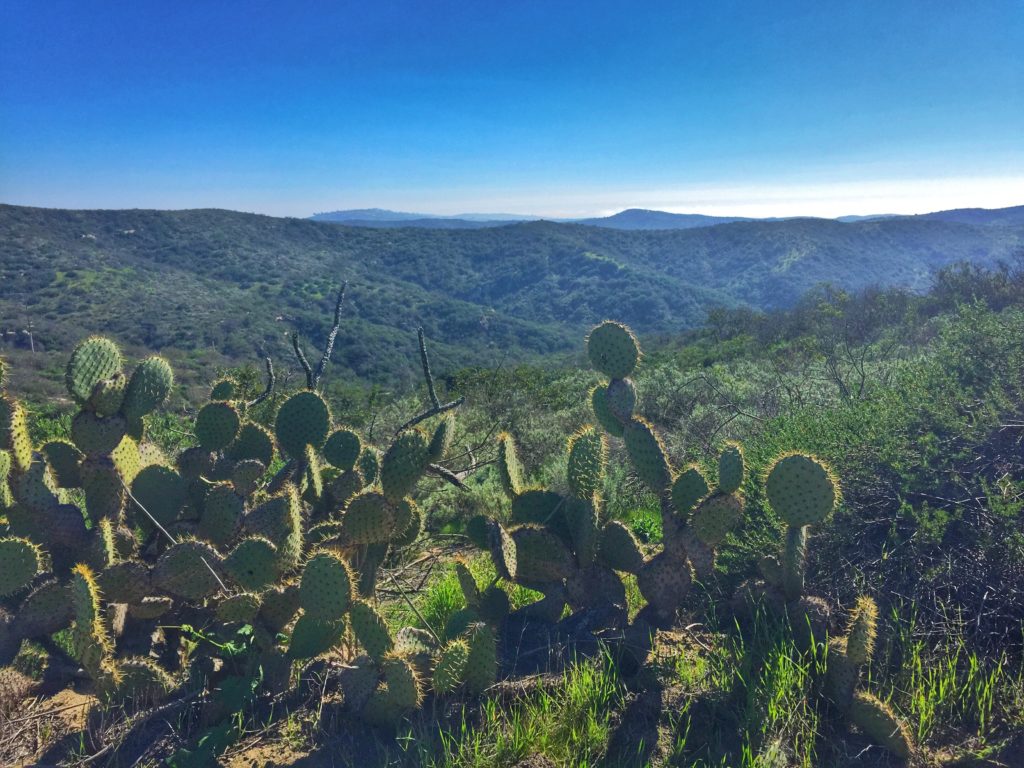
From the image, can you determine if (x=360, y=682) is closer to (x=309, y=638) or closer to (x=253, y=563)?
(x=309, y=638)

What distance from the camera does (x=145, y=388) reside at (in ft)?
9.94

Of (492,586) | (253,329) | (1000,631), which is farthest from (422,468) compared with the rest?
(253,329)

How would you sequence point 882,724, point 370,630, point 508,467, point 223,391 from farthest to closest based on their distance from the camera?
point 223,391 < point 508,467 < point 370,630 < point 882,724

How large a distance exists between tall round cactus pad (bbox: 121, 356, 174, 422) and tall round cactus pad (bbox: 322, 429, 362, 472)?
836mm

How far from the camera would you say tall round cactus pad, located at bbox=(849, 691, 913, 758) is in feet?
7.39

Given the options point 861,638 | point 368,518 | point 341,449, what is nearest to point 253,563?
point 368,518

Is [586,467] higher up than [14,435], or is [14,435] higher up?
[14,435]

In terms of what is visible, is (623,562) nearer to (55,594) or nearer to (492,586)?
(492,586)

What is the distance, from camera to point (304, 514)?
11.3 feet

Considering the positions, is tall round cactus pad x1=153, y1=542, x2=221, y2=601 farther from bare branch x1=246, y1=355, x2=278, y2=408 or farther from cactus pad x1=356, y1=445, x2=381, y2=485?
bare branch x1=246, y1=355, x2=278, y2=408

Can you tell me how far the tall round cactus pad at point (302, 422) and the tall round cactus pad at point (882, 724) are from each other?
2675 millimetres

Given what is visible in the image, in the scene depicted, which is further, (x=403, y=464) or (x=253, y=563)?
(x=403, y=464)

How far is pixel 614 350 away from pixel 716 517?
3.39 feet

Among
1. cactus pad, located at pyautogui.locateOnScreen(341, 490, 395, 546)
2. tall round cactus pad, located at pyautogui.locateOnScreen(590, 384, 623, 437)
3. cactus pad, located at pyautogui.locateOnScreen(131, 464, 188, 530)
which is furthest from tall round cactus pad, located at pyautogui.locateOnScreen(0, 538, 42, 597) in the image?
tall round cactus pad, located at pyautogui.locateOnScreen(590, 384, 623, 437)
